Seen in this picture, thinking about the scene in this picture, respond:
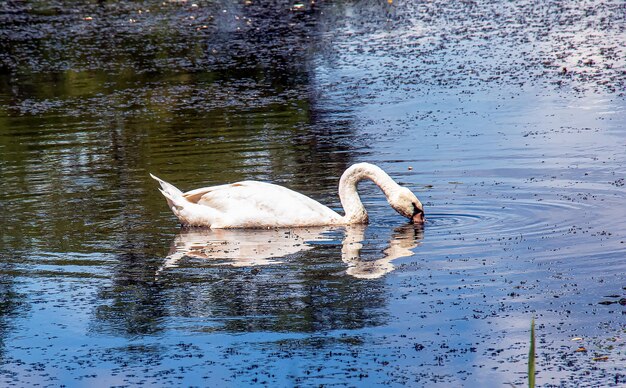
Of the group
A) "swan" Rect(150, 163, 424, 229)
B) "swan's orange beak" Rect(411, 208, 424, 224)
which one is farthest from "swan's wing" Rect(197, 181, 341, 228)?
"swan's orange beak" Rect(411, 208, 424, 224)

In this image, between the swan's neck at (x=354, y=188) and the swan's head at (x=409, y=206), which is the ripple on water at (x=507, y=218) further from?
the swan's neck at (x=354, y=188)

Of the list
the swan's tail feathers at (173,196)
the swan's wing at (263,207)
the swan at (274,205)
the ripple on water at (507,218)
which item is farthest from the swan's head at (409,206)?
the swan's tail feathers at (173,196)

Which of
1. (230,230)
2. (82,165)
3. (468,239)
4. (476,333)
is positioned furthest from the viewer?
(82,165)

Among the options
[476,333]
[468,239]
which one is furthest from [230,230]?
[476,333]

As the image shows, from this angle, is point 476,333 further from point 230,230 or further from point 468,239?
point 230,230

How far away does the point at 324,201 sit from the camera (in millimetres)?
12977

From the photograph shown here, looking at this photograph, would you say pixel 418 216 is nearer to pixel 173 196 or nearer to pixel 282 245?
pixel 282 245

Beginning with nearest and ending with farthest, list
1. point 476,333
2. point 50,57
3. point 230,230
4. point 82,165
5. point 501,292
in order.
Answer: point 476,333, point 501,292, point 230,230, point 82,165, point 50,57

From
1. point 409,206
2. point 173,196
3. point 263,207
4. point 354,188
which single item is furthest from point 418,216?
point 173,196

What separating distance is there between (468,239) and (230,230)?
2.58 meters

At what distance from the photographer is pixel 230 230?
12141 millimetres

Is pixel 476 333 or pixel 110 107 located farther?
pixel 110 107

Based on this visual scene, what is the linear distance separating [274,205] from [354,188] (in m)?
0.84

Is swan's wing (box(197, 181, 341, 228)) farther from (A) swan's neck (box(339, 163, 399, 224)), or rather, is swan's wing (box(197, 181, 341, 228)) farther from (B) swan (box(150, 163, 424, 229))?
(A) swan's neck (box(339, 163, 399, 224))
